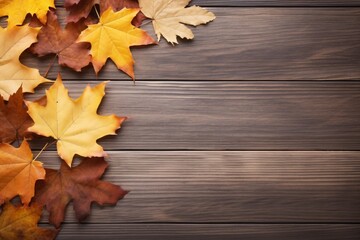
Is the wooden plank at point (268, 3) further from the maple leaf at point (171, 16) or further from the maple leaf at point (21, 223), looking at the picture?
the maple leaf at point (21, 223)

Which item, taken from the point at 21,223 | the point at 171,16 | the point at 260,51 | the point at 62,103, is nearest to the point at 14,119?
the point at 62,103

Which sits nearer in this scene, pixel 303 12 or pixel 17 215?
pixel 17 215

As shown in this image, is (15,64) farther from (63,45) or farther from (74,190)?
(74,190)

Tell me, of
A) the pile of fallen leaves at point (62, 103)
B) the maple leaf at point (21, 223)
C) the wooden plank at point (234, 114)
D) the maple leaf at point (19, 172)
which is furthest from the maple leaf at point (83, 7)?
the maple leaf at point (21, 223)

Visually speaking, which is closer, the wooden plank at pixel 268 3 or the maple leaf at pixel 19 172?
the maple leaf at pixel 19 172

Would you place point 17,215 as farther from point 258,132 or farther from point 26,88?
point 258,132

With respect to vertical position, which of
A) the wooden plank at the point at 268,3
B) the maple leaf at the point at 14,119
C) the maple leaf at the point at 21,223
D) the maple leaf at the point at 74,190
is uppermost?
the wooden plank at the point at 268,3

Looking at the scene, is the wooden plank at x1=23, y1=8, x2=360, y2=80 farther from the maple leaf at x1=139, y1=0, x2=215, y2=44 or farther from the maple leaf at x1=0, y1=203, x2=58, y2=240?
the maple leaf at x1=0, y1=203, x2=58, y2=240

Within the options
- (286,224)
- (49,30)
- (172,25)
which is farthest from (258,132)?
(49,30)
